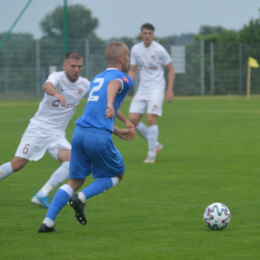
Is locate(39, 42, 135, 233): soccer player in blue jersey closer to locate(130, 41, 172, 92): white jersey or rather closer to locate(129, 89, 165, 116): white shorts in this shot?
locate(129, 89, 165, 116): white shorts

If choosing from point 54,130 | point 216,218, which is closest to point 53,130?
point 54,130

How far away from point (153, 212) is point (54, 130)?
1.48m

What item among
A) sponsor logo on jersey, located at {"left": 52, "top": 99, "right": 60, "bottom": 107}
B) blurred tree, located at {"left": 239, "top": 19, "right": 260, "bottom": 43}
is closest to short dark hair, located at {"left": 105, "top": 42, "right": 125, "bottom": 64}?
sponsor logo on jersey, located at {"left": 52, "top": 99, "right": 60, "bottom": 107}

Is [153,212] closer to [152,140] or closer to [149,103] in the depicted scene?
[152,140]

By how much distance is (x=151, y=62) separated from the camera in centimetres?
890

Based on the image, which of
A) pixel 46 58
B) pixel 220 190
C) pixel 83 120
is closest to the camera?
pixel 83 120

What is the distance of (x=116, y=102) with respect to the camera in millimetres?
4336

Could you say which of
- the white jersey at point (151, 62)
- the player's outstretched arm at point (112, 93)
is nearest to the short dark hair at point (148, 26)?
the white jersey at point (151, 62)

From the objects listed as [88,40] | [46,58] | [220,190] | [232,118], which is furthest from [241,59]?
[220,190]

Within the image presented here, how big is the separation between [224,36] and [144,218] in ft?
121

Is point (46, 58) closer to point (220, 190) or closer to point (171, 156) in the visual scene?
point (171, 156)

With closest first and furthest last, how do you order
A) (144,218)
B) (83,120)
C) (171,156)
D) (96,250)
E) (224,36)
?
(96,250) → (83,120) → (144,218) → (171,156) → (224,36)

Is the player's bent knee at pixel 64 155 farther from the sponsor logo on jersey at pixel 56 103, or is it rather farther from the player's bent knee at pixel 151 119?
the player's bent knee at pixel 151 119

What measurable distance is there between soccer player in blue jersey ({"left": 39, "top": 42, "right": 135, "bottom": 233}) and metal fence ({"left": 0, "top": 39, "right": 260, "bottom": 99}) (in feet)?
83.7
